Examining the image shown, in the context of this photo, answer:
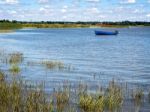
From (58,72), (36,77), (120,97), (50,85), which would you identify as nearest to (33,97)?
(120,97)

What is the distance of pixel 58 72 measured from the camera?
28.2 m

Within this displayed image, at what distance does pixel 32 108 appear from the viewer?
14016 millimetres

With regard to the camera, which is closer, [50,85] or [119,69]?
[50,85]

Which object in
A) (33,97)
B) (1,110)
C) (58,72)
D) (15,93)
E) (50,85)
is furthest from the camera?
(58,72)

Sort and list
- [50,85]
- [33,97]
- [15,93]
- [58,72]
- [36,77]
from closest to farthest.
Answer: [33,97], [15,93], [50,85], [36,77], [58,72]

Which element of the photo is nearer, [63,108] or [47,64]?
[63,108]

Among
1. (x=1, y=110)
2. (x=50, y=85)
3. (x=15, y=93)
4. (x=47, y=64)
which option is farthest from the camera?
(x=47, y=64)

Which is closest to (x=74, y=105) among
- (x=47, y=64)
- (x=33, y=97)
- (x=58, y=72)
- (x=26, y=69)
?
(x=33, y=97)

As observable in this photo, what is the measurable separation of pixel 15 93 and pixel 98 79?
10.1 metres

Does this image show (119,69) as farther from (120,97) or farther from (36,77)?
(120,97)

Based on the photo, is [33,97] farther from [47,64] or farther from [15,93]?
[47,64]

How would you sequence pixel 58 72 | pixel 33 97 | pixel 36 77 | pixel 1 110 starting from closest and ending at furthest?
1. pixel 1 110
2. pixel 33 97
3. pixel 36 77
4. pixel 58 72

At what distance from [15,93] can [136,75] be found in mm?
13787

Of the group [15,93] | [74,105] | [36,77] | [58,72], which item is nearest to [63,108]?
[74,105]
